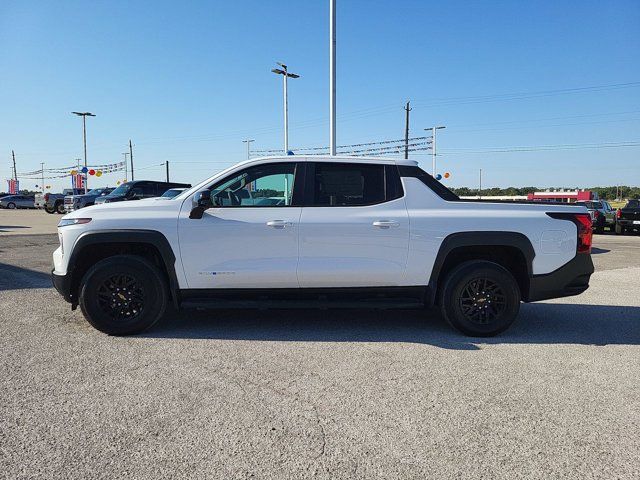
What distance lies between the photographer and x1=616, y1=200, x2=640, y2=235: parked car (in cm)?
2281

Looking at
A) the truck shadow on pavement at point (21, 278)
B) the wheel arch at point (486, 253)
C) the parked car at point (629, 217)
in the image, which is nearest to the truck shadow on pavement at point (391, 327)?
the wheel arch at point (486, 253)

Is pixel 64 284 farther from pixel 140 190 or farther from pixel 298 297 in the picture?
pixel 140 190

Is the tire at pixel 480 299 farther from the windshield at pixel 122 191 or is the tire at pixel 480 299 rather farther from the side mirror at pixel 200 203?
the windshield at pixel 122 191

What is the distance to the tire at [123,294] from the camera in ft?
15.9

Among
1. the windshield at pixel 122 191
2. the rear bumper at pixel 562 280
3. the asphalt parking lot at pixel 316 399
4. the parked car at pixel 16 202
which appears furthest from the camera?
the parked car at pixel 16 202

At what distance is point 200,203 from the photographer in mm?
4773

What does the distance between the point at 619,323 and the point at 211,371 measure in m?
4.83

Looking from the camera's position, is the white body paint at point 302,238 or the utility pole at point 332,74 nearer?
the white body paint at point 302,238

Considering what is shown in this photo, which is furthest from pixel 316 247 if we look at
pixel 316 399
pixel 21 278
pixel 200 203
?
pixel 21 278

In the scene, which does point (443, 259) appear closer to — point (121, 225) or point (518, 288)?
point (518, 288)

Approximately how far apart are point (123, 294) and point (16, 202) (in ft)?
178

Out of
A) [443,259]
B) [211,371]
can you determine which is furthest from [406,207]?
[211,371]

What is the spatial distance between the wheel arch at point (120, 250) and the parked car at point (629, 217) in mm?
24284

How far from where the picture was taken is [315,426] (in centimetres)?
304
